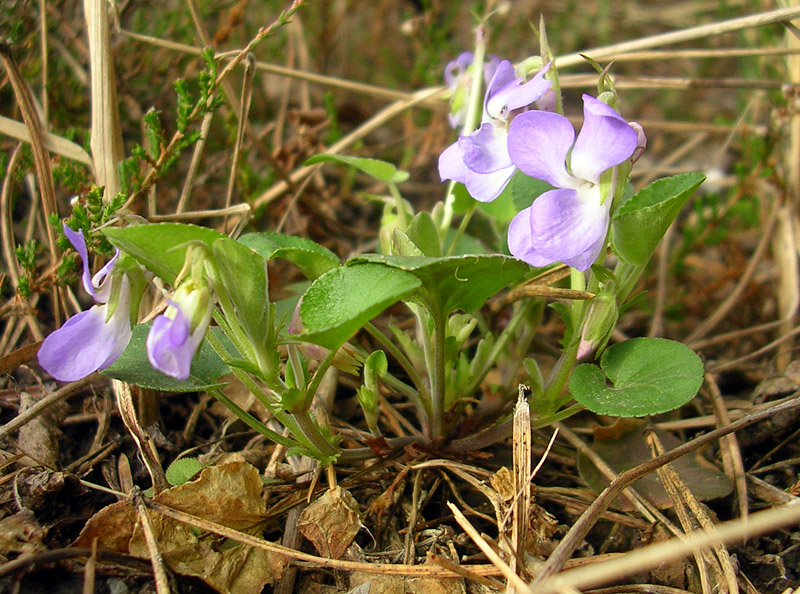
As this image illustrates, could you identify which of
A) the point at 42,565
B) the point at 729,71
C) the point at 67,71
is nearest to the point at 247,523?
the point at 42,565

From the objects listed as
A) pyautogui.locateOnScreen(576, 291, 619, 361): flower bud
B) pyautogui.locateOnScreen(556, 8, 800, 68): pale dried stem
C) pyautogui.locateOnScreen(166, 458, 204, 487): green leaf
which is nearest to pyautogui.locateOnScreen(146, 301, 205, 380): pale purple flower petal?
pyautogui.locateOnScreen(166, 458, 204, 487): green leaf

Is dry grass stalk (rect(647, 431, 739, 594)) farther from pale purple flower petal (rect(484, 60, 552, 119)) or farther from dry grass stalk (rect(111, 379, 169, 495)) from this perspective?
dry grass stalk (rect(111, 379, 169, 495))

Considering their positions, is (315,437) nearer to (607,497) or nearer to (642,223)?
(607,497)

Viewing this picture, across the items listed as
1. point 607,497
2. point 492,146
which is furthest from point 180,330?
point 607,497

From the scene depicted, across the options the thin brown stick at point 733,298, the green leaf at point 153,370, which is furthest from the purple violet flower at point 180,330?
the thin brown stick at point 733,298

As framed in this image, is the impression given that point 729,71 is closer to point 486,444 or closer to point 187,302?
point 486,444
